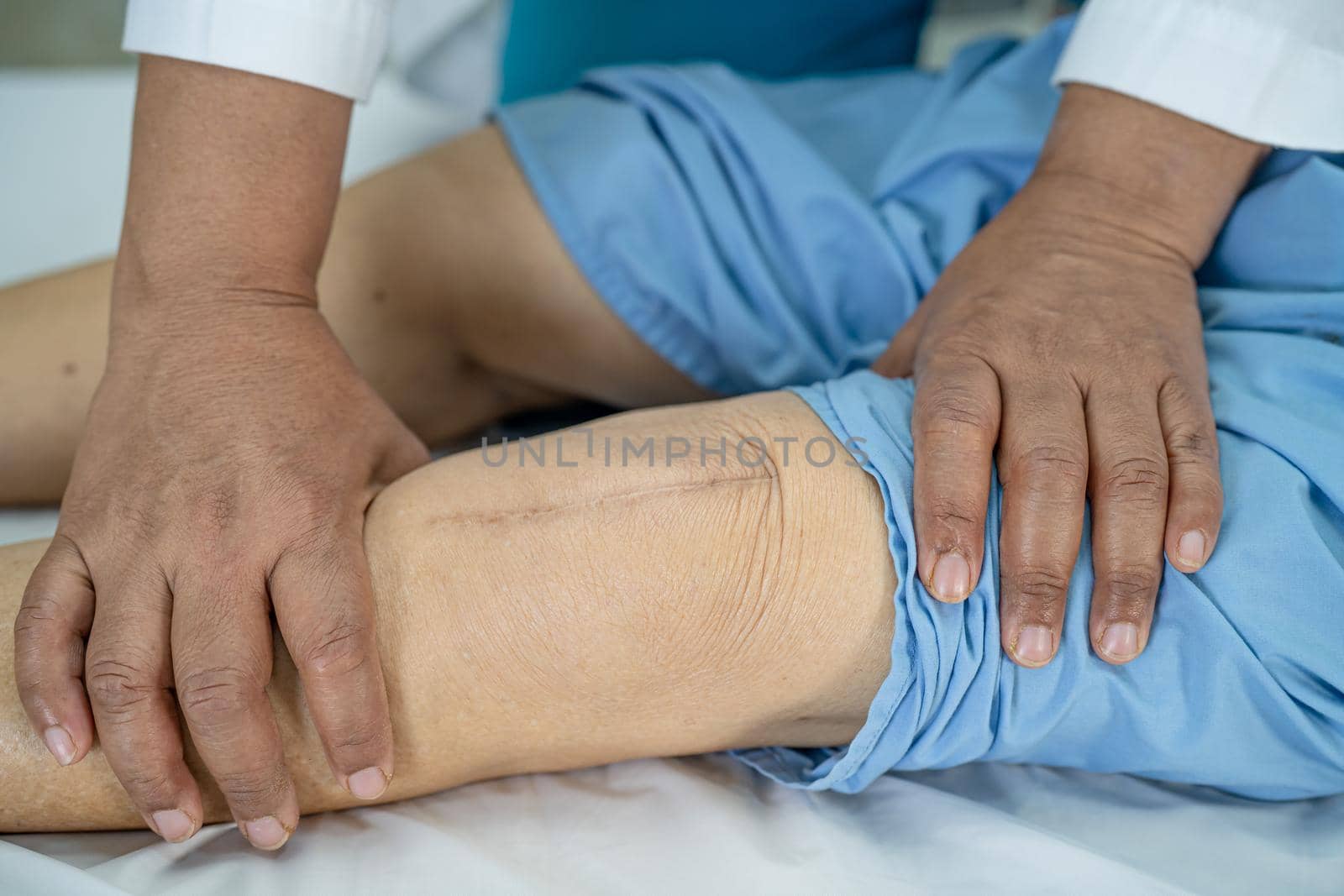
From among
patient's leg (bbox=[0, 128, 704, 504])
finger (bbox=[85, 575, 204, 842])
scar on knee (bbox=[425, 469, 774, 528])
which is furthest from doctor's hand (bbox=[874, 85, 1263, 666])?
finger (bbox=[85, 575, 204, 842])

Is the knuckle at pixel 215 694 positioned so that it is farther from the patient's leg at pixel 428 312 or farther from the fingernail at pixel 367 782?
the patient's leg at pixel 428 312

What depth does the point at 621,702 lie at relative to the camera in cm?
71

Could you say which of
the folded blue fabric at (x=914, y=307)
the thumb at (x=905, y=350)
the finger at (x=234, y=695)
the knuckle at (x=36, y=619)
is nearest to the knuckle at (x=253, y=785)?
the finger at (x=234, y=695)

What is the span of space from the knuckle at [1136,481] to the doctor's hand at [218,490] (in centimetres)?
49

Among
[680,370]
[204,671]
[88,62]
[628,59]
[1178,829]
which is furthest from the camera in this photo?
[88,62]

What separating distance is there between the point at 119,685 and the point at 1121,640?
63cm

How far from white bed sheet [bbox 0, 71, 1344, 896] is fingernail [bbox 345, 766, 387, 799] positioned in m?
0.05

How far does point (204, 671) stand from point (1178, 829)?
2.21ft

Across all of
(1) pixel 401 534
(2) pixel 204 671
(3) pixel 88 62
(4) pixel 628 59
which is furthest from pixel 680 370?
(3) pixel 88 62

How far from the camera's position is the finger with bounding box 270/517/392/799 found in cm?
64

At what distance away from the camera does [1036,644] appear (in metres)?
0.65

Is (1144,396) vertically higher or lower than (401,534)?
higher

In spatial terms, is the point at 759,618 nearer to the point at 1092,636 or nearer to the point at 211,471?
the point at 1092,636

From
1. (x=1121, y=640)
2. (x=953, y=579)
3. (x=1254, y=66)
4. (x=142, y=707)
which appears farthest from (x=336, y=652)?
(x=1254, y=66)
